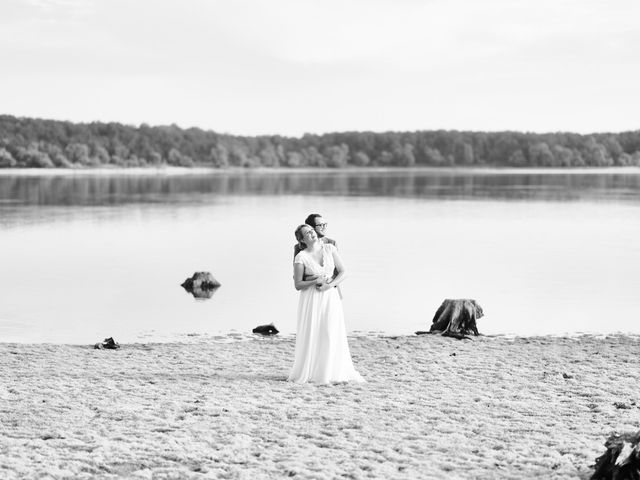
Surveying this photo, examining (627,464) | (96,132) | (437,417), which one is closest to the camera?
(627,464)

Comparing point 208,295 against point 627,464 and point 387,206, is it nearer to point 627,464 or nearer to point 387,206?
point 627,464

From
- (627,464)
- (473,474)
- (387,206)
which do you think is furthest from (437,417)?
(387,206)

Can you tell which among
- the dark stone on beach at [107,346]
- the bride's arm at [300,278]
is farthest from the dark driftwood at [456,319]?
the bride's arm at [300,278]

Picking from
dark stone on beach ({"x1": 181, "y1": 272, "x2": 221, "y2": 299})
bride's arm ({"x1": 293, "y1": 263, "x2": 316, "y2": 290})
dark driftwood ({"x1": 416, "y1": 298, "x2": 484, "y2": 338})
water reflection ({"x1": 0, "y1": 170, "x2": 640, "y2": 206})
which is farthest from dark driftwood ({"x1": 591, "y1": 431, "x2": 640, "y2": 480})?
water reflection ({"x1": 0, "y1": 170, "x2": 640, "y2": 206})

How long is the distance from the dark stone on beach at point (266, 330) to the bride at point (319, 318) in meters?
5.81

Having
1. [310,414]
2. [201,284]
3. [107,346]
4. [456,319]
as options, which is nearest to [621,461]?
[310,414]

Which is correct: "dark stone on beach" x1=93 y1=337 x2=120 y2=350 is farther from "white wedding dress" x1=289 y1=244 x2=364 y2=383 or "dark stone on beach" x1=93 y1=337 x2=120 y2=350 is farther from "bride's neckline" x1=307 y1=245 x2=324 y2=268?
"bride's neckline" x1=307 y1=245 x2=324 y2=268

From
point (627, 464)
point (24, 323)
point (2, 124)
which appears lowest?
point (24, 323)

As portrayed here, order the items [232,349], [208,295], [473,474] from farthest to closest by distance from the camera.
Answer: [208,295], [232,349], [473,474]

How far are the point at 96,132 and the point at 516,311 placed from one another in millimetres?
162209

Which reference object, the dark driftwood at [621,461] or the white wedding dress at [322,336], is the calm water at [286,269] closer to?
the white wedding dress at [322,336]

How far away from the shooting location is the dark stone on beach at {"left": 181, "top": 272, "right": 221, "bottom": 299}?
75.5 ft

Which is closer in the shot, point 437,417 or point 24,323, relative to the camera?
point 437,417

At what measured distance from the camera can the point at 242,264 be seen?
3003cm
